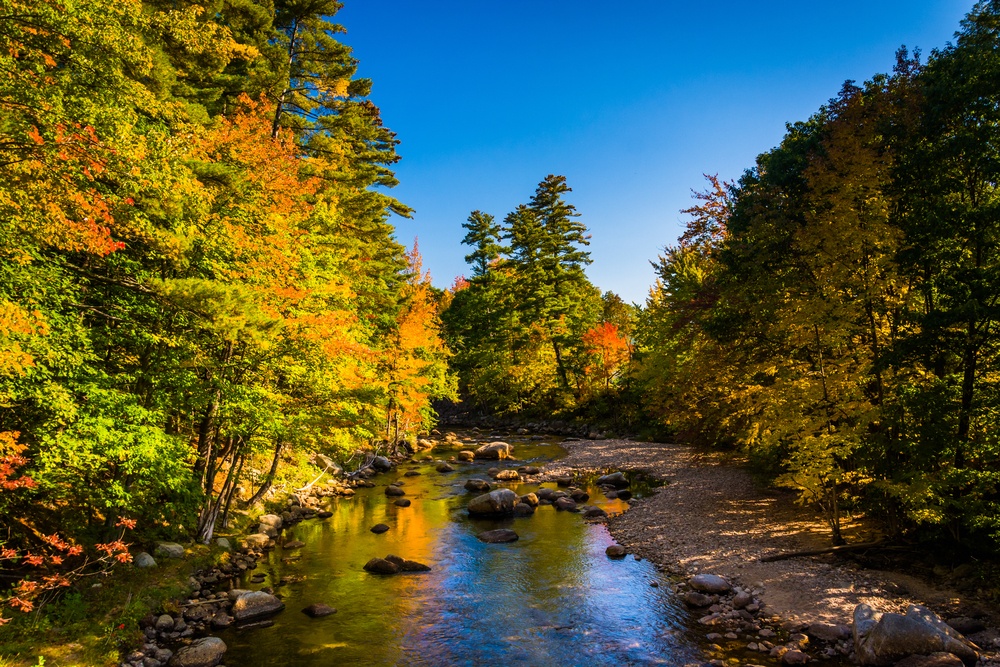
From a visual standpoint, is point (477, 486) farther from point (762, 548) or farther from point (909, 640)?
point (909, 640)

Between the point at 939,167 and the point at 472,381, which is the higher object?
the point at 939,167

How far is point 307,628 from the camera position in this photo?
10.8 meters

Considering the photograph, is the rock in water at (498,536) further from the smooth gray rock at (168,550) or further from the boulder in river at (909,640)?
the boulder in river at (909,640)

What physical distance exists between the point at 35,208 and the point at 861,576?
1676 cm

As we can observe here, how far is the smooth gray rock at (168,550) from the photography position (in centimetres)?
1254

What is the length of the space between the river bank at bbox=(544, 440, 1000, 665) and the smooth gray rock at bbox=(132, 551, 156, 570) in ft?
40.2

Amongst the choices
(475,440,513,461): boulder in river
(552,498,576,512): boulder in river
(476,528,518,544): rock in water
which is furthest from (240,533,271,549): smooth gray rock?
(475,440,513,461): boulder in river

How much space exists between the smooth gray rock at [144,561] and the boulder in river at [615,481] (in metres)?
17.1

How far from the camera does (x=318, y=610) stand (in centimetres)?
1135

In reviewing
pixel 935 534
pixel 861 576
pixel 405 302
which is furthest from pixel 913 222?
pixel 405 302

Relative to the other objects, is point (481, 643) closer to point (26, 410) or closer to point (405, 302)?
point (26, 410)

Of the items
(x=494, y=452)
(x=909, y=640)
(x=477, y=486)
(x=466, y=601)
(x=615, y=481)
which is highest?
(x=494, y=452)

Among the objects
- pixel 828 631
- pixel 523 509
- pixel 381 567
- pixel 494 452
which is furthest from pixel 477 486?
pixel 828 631

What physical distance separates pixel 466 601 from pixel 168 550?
7.37 meters
